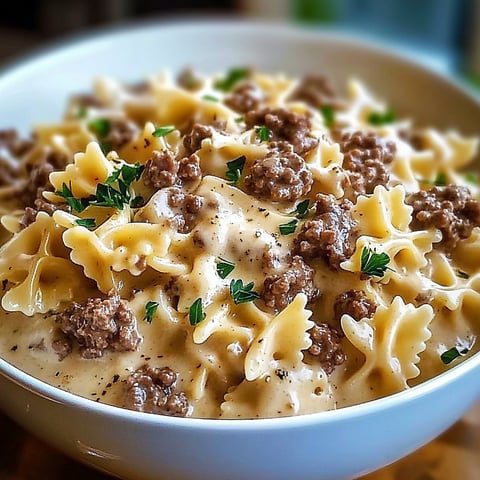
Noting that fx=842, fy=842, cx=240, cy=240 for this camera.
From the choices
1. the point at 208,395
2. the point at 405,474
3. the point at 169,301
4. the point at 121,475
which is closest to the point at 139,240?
the point at 169,301

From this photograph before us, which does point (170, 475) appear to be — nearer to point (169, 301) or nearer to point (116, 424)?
point (116, 424)

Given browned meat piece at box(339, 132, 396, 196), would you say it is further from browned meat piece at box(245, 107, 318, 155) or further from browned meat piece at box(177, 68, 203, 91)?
browned meat piece at box(177, 68, 203, 91)

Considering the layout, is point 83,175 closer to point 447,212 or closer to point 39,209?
point 39,209

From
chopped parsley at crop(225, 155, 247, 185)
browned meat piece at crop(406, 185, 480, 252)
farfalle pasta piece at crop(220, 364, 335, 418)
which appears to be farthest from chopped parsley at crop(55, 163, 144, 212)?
browned meat piece at crop(406, 185, 480, 252)

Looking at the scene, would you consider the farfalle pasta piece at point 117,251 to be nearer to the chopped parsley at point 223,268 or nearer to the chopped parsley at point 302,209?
the chopped parsley at point 223,268

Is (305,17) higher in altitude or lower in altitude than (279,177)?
lower

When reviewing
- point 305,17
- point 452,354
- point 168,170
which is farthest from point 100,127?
point 305,17
